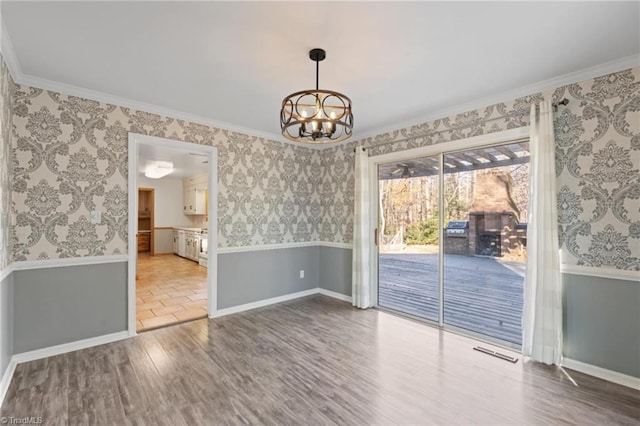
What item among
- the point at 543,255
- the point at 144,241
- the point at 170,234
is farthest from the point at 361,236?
the point at 144,241

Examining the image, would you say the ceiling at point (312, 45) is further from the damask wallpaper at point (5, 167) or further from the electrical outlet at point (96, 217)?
the electrical outlet at point (96, 217)

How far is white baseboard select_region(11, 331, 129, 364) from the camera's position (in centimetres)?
278

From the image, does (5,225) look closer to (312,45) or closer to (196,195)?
(312,45)

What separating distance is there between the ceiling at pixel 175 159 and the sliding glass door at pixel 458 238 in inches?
139

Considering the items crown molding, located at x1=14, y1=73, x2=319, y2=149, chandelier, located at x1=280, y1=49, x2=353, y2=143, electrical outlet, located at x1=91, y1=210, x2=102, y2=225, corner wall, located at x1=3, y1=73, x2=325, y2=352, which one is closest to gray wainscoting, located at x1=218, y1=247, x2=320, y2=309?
corner wall, located at x1=3, y1=73, x2=325, y2=352

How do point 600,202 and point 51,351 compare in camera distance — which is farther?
point 51,351

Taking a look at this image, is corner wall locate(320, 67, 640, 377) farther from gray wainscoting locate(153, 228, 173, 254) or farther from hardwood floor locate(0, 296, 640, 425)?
gray wainscoting locate(153, 228, 173, 254)

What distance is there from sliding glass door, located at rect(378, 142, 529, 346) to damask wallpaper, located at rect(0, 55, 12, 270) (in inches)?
158

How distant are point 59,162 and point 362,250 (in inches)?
143

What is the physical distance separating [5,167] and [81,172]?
66 centimetres

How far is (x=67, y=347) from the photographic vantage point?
9.86ft

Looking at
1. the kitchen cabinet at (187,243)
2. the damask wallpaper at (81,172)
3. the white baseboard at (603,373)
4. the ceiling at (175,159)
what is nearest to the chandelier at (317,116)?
the damask wallpaper at (81,172)

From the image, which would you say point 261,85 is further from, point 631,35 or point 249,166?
point 631,35

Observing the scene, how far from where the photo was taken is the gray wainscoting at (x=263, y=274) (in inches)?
165
